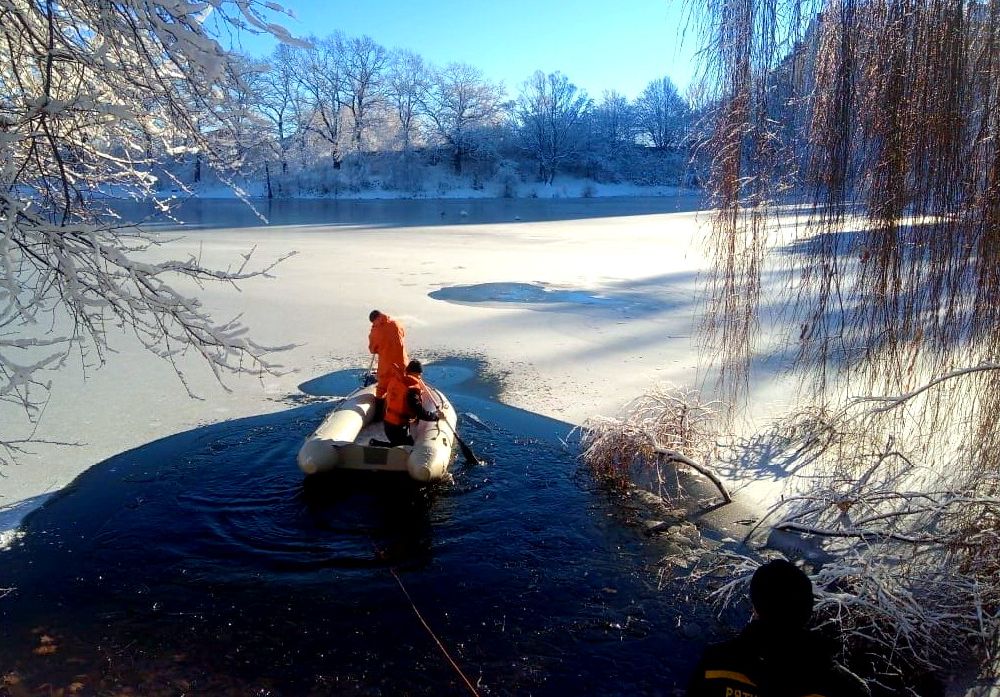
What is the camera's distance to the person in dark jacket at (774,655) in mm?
1929

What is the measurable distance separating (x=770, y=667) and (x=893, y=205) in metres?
2.73

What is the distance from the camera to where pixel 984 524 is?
12.1 feet

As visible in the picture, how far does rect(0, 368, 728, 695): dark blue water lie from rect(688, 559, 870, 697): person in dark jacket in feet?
6.77

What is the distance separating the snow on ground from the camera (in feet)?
23.3

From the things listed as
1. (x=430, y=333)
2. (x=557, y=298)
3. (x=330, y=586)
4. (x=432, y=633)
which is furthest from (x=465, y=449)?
(x=557, y=298)

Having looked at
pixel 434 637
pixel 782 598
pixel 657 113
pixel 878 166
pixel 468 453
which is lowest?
pixel 434 637

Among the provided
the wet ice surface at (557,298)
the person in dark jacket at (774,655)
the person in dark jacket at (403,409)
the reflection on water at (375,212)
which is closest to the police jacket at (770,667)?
the person in dark jacket at (774,655)

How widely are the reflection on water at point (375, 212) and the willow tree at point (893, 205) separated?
73.3 ft

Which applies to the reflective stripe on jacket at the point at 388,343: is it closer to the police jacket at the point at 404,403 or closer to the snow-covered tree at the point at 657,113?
the police jacket at the point at 404,403

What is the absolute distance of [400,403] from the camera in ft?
21.2

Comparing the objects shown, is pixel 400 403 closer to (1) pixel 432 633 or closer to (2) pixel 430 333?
(1) pixel 432 633

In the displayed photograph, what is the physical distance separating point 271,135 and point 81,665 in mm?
3226

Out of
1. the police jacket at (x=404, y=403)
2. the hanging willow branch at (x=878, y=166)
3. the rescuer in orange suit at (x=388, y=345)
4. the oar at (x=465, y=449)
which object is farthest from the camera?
the rescuer in orange suit at (x=388, y=345)

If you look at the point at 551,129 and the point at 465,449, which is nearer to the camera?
the point at 465,449
